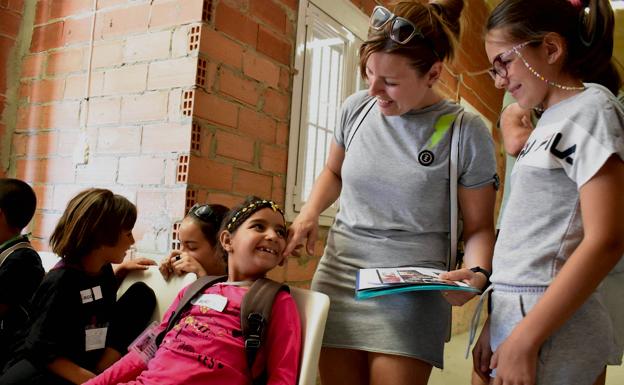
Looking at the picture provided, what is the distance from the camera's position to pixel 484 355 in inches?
39.2

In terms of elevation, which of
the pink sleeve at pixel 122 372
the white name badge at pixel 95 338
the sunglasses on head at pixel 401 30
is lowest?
the pink sleeve at pixel 122 372

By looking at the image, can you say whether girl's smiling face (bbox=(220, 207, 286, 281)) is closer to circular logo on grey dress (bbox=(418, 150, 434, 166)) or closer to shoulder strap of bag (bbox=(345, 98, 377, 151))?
shoulder strap of bag (bbox=(345, 98, 377, 151))

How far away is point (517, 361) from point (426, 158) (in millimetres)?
481

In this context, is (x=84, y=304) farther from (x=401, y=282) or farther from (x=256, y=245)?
(x=401, y=282)

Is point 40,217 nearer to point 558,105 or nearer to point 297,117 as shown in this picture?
point 297,117

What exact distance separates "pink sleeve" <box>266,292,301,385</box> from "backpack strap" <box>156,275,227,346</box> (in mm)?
229

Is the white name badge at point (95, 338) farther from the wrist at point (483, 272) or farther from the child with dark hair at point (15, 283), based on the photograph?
the wrist at point (483, 272)

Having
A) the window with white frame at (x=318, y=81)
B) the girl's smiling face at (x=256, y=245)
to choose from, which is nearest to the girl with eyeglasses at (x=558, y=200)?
the girl's smiling face at (x=256, y=245)

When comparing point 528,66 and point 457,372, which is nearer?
point 528,66

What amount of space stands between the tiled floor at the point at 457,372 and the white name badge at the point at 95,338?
199cm

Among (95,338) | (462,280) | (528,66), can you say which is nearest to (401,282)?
(462,280)

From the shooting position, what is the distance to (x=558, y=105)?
0.92 metres

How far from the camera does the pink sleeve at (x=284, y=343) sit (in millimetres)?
1209

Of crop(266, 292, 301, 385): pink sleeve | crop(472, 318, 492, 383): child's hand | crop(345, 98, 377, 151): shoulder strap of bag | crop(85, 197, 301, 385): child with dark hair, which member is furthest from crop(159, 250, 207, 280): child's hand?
crop(472, 318, 492, 383): child's hand
